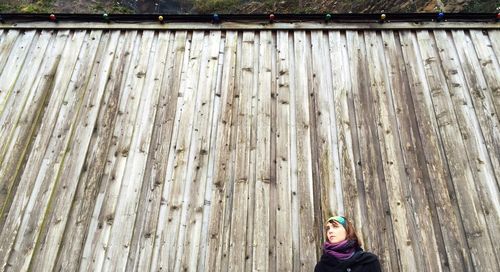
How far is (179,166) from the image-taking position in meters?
4.43

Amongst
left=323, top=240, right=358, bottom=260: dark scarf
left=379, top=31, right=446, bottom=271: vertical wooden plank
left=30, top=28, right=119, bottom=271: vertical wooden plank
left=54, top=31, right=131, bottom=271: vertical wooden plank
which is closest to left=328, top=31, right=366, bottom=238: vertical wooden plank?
left=379, top=31, right=446, bottom=271: vertical wooden plank

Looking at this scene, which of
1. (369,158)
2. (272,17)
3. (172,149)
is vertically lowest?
(369,158)

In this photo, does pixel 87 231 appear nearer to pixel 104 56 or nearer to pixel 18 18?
pixel 104 56

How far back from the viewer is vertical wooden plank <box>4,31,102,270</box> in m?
3.93

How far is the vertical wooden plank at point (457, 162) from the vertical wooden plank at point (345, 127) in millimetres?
984

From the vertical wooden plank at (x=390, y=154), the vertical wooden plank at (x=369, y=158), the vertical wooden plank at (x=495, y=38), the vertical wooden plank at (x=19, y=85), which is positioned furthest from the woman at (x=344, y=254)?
the vertical wooden plank at (x=19, y=85)

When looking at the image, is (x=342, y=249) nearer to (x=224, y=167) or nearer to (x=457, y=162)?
(x=224, y=167)

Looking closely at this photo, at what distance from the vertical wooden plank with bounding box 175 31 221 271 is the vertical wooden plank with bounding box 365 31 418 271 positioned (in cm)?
190

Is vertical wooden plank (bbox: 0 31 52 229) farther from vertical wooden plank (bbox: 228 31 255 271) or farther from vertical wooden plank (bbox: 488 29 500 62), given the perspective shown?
vertical wooden plank (bbox: 488 29 500 62)

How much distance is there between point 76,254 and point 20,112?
2160 mm

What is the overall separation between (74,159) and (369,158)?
3.28 meters

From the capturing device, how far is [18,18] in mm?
5902

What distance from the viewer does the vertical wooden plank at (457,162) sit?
375 cm

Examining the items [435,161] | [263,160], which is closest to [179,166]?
[263,160]
